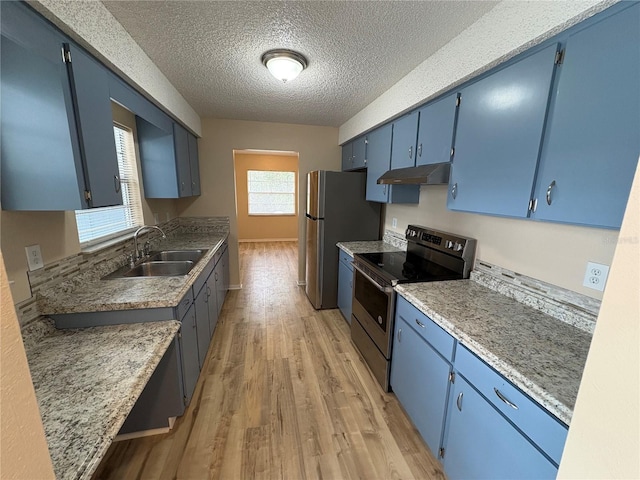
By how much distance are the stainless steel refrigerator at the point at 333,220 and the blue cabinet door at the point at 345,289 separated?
0.40 feet

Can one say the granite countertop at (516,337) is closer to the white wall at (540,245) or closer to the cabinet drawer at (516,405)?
the cabinet drawer at (516,405)

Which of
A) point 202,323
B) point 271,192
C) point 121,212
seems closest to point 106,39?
point 121,212

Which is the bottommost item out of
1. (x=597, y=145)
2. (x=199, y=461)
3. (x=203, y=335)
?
(x=199, y=461)

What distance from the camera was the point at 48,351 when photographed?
1.18 metres

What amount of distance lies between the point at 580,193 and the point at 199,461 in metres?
2.31

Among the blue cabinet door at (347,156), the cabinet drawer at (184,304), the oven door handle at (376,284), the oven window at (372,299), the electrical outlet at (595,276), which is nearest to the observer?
the electrical outlet at (595,276)

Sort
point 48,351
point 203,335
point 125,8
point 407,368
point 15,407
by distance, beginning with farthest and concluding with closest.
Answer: point 203,335 < point 407,368 < point 125,8 < point 48,351 < point 15,407

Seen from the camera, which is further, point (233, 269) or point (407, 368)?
point (233, 269)

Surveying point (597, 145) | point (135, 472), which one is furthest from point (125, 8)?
point (135, 472)

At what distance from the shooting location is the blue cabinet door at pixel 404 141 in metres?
2.13

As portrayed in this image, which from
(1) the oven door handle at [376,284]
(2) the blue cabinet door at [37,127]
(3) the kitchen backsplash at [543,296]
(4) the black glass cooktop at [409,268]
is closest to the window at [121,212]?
Answer: (2) the blue cabinet door at [37,127]

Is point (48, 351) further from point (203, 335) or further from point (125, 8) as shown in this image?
point (125, 8)

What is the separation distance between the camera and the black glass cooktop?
6.10ft

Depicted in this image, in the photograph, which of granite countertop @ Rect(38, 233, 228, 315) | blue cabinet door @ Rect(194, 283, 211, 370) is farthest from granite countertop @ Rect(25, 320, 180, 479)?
blue cabinet door @ Rect(194, 283, 211, 370)
